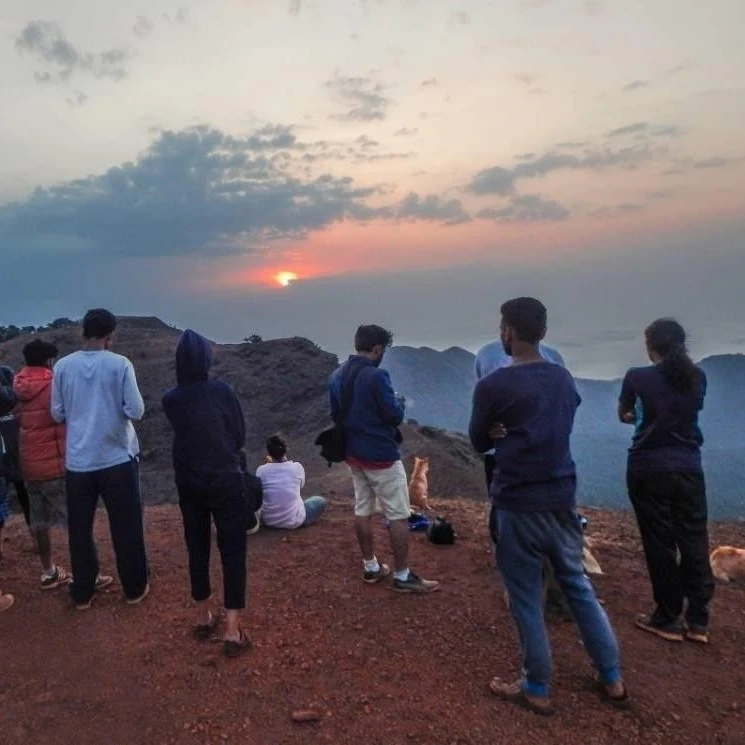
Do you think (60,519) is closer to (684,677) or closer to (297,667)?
(297,667)

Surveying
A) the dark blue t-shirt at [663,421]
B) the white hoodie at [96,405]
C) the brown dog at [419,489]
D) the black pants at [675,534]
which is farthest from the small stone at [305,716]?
the brown dog at [419,489]

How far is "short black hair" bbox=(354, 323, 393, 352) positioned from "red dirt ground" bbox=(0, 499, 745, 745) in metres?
1.90

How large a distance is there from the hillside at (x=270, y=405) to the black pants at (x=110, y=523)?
6832 mm

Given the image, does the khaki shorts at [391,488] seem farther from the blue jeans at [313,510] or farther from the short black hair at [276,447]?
the blue jeans at [313,510]

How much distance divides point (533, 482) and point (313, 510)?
413cm

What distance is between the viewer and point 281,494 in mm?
6793

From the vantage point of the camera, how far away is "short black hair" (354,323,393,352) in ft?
16.4

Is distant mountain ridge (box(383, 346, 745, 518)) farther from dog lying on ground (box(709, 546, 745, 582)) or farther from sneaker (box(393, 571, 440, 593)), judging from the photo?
sneaker (box(393, 571, 440, 593))

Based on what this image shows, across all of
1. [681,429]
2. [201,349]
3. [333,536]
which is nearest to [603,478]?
[333,536]

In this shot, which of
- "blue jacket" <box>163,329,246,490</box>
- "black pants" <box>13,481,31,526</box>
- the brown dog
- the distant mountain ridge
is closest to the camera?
"blue jacket" <box>163,329,246,490</box>

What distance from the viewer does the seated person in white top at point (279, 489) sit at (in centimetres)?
677

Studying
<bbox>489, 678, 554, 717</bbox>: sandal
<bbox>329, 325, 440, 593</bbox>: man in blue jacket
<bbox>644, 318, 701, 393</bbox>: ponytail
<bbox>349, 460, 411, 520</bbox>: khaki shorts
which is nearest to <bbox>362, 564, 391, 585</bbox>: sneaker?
<bbox>329, 325, 440, 593</bbox>: man in blue jacket

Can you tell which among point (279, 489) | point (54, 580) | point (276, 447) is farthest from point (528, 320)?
point (54, 580)

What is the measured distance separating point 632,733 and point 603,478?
65.9 feet
